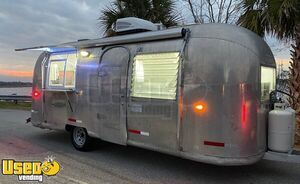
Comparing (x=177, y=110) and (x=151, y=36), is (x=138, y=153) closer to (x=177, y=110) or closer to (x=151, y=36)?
(x=177, y=110)

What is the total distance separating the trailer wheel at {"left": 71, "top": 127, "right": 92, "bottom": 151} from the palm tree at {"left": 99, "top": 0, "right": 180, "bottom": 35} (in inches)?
236

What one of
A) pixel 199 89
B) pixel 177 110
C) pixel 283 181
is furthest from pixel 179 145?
pixel 283 181

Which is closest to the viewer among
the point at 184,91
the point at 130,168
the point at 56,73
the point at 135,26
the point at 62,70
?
the point at 184,91

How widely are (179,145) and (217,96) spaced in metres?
1.10

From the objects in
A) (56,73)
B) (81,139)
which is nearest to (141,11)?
(56,73)

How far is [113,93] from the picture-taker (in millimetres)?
7117

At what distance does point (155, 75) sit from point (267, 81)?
6.66 feet

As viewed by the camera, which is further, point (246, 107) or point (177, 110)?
point (177, 110)

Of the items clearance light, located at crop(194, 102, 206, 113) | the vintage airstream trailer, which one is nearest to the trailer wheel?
the vintage airstream trailer

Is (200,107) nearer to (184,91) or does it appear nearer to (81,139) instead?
(184,91)

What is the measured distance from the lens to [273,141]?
19.1 ft

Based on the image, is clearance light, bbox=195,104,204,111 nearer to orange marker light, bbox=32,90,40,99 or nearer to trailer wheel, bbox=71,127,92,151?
trailer wheel, bbox=71,127,92,151

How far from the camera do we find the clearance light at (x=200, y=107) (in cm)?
566

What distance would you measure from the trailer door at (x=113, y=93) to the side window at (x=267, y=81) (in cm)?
262
